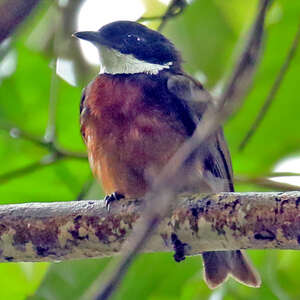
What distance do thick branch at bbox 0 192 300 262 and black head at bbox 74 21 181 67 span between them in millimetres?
1975

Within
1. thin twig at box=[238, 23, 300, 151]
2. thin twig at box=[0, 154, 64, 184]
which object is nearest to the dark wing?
thin twig at box=[238, 23, 300, 151]

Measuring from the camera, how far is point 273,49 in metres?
4.86

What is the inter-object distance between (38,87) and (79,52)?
48 cm

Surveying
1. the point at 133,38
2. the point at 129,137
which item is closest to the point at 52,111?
the point at 129,137

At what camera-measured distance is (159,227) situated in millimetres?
3033

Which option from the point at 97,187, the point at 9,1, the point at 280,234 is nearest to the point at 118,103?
the point at 97,187

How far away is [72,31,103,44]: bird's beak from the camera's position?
468cm

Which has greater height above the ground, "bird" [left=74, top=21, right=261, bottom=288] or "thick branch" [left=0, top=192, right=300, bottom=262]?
"bird" [left=74, top=21, right=261, bottom=288]

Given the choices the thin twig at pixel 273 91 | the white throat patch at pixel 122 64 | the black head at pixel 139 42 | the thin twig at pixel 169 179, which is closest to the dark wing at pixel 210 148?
the thin twig at pixel 273 91

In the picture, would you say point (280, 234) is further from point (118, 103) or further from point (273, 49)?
point (273, 49)

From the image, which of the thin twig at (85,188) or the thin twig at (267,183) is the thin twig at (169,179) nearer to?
the thin twig at (267,183)

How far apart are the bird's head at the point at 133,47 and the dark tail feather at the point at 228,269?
56.7 inches

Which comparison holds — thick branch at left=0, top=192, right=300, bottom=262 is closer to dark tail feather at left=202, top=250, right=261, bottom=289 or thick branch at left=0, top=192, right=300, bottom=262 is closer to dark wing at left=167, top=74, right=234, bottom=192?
dark tail feather at left=202, top=250, right=261, bottom=289

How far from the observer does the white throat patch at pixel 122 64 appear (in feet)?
15.5
